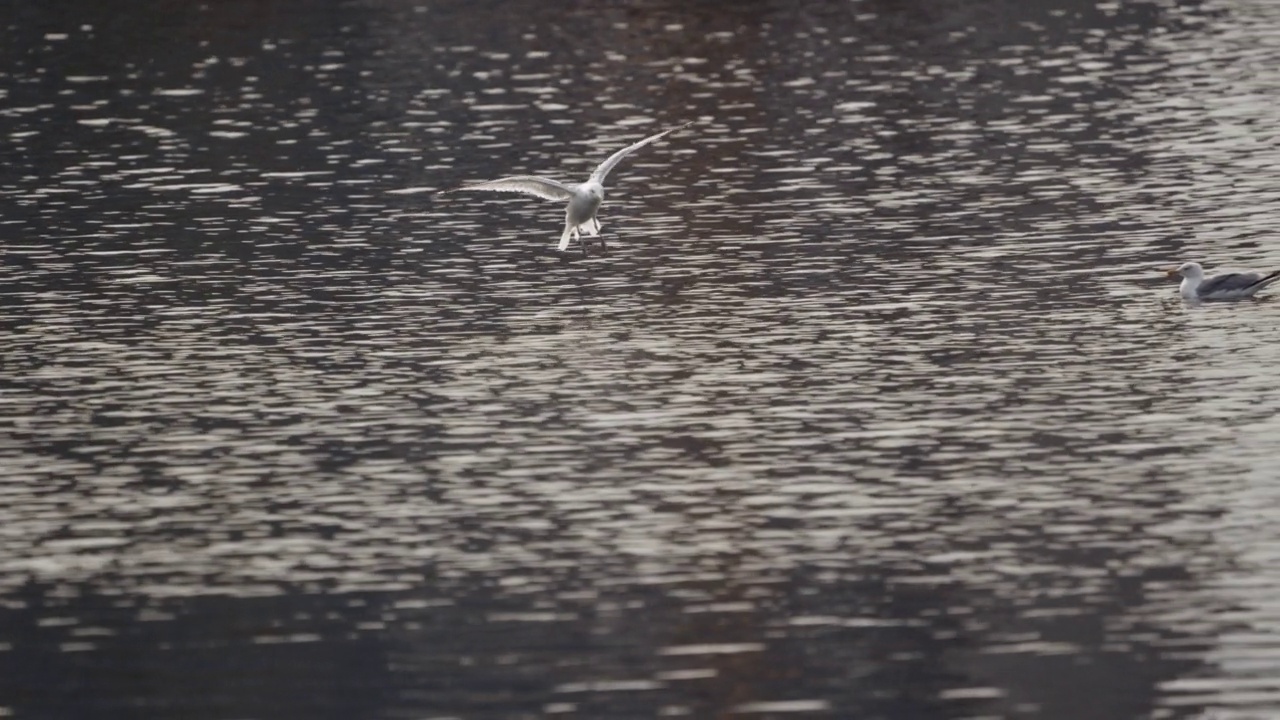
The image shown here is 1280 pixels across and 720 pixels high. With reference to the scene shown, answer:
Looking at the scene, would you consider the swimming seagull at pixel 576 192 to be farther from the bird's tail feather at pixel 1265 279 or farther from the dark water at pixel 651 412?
the bird's tail feather at pixel 1265 279

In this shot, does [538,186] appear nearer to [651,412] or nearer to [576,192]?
[576,192]

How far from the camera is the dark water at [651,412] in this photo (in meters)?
18.8

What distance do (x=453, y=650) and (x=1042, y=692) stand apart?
4.51 meters

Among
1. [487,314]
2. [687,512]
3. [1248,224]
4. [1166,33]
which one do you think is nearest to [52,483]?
[687,512]

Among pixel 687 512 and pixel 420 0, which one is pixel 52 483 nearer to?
pixel 687 512

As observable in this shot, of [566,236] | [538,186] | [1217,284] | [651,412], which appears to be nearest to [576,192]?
[538,186]

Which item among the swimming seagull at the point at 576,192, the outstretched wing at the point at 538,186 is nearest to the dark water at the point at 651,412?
the swimming seagull at the point at 576,192

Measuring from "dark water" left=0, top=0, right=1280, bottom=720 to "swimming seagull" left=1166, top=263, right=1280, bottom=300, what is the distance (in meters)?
0.26

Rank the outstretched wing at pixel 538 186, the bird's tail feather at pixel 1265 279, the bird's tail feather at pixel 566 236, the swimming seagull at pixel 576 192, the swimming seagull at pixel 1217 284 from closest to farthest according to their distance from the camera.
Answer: the swimming seagull at pixel 1217 284 < the bird's tail feather at pixel 1265 279 < the outstretched wing at pixel 538 186 < the swimming seagull at pixel 576 192 < the bird's tail feather at pixel 566 236

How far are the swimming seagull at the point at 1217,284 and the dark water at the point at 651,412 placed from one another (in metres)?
0.26

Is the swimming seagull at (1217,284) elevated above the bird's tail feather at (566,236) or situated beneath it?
situated beneath

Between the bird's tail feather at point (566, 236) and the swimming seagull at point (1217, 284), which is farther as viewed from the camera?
the bird's tail feather at point (566, 236)

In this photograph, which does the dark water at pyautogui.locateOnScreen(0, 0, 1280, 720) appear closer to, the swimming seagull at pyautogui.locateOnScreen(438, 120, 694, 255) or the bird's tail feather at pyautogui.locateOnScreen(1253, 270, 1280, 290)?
the bird's tail feather at pyautogui.locateOnScreen(1253, 270, 1280, 290)

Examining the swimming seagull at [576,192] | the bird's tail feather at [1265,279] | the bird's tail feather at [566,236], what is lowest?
the bird's tail feather at [1265,279]
